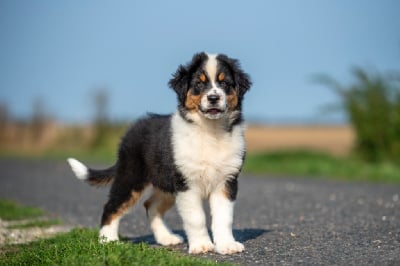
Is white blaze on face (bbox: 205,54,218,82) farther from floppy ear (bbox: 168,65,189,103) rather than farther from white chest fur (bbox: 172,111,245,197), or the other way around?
white chest fur (bbox: 172,111,245,197)

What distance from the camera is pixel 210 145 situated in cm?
810

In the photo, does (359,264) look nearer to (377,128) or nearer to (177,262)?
(177,262)

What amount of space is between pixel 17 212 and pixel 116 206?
16.7 ft

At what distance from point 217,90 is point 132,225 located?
15.2 ft

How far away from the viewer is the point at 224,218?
26.0 ft

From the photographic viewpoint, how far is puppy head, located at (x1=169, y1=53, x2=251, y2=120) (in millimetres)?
7809

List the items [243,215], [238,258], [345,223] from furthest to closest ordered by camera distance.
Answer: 1. [243,215]
2. [345,223]
3. [238,258]

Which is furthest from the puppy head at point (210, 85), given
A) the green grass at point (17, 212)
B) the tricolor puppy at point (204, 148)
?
the green grass at point (17, 212)

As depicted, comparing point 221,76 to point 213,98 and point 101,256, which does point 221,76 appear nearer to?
point 213,98

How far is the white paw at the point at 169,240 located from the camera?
30.3ft

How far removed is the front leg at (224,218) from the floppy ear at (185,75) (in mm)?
1264

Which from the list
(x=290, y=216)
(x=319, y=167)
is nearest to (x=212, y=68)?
(x=290, y=216)

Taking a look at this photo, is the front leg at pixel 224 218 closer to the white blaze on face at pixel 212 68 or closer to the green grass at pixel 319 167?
the white blaze on face at pixel 212 68

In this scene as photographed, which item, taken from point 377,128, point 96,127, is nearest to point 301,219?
point 377,128
